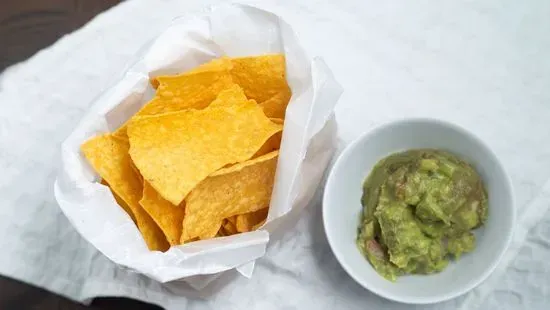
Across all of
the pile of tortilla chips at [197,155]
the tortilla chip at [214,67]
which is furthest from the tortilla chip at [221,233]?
the tortilla chip at [214,67]

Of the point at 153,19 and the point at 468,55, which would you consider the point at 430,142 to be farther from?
the point at 153,19

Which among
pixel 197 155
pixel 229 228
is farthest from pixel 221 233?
pixel 197 155

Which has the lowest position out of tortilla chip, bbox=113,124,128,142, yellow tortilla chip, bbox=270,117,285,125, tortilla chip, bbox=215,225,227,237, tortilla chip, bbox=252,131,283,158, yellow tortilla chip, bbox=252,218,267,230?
tortilla chip, bbox=215,225,227,237

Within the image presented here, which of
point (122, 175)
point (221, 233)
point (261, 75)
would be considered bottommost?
point (221, 233)

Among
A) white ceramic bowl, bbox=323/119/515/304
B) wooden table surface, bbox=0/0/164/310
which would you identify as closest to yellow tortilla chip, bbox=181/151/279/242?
white ceramic bowl, bbox=323/119/515/304

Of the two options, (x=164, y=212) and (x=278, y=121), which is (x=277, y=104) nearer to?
(x=278, y=121)

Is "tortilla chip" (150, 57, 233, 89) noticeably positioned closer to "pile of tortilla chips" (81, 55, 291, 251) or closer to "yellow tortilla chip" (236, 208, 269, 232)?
"pile of tortilla chips" (81, 55, 291, 251)

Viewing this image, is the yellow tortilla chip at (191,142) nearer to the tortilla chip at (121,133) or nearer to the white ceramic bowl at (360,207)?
the tortilla chip at (121,133)

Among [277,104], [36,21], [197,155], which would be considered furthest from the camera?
[36,21]
